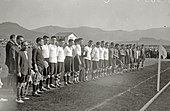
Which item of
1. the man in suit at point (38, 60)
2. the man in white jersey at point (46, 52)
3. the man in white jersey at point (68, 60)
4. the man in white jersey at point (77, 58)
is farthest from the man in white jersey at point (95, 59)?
the man in suit at point (38, 60)

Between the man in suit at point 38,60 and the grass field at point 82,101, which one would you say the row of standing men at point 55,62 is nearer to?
the man in suit at point 38,60

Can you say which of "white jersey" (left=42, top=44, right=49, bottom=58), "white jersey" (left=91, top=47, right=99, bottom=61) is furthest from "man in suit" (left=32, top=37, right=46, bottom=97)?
"white jersey" (left=91, top=47, right=99, bottom=61)

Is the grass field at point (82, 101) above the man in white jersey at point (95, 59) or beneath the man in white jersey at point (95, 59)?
beneath

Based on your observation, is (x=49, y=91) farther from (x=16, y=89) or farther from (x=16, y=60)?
(x=16, y=60)

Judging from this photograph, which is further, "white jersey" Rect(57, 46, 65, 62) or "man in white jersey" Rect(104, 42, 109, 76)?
"man in white jersey" Rect(104, 42, 109, 76)

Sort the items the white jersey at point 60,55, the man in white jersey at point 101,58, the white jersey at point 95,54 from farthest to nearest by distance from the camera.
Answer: the man in white jersey at point 101,58 < the white jersey at point 95,54 < the white jersey at point 60,55

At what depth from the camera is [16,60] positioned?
7.54 meters

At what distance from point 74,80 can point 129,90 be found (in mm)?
2577

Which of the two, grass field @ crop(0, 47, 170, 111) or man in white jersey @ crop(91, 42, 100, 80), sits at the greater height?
man in white jersey @ crop(91, 42, 100, 80)

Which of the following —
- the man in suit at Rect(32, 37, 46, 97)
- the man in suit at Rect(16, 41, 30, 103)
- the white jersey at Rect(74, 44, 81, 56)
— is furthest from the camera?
the white jersey at Rect(74, 44, 81, 56)

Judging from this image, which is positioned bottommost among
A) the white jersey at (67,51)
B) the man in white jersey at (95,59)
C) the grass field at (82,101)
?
the grass field at (82,101)

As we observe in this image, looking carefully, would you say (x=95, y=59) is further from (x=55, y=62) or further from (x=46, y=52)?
(x=46, y=52)

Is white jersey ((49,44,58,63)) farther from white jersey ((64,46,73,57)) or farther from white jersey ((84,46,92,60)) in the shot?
white jersey ((84,46,92,60))

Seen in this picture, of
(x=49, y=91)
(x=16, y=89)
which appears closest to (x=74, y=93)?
(x=49, y=91)
